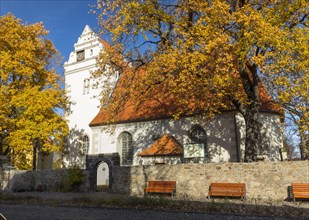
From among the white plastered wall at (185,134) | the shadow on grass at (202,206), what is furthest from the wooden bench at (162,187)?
the white plastered wall at (185,134)

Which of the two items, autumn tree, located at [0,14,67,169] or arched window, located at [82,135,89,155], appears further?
arched window, located at [82,135,89,155]

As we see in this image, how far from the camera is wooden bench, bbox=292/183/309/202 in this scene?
40.3 ft

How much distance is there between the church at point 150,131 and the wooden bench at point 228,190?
89.6 inches

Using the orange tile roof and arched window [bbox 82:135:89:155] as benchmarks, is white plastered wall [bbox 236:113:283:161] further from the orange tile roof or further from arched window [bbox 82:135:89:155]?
arched window [bbox 82:135:89:155]

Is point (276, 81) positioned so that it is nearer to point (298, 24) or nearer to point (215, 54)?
point (215, 54)

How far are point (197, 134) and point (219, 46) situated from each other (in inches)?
369

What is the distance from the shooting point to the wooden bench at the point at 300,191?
1227 centimetres

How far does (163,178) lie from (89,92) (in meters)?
15.0

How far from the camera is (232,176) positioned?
47.3 feet

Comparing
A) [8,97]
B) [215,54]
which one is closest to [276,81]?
[215,54]

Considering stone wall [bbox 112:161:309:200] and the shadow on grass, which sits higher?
stone wall [bbox 112:161:309:200]

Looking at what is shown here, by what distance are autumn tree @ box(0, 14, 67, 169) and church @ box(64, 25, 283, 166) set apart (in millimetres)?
3414

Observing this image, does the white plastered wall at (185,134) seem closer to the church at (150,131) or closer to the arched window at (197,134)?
A: the church at (150,131)

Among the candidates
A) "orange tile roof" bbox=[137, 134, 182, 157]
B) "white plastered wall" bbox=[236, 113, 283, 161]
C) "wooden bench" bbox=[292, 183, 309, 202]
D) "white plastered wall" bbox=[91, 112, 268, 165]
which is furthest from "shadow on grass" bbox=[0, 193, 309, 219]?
"orange tile roof" bbox=[137, 134, 182, 157]
